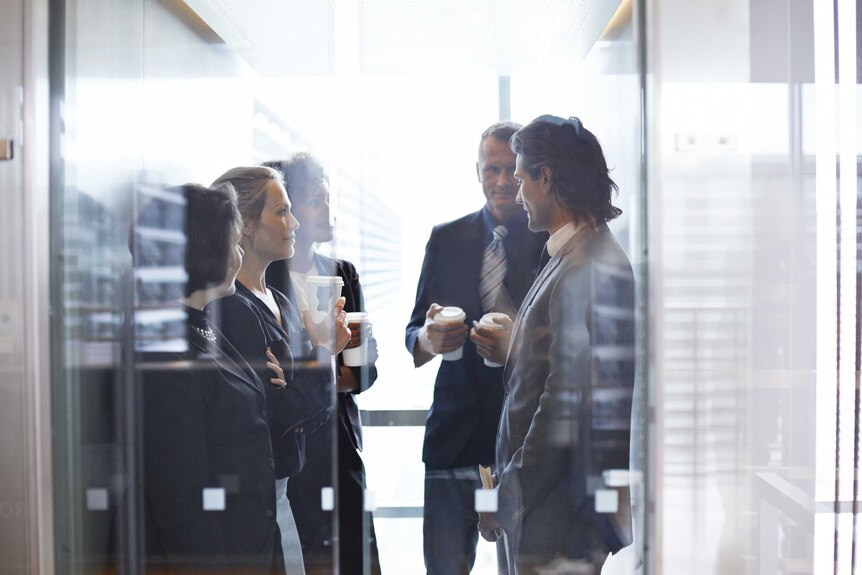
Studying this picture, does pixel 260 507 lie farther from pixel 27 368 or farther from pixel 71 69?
pixel 71 69

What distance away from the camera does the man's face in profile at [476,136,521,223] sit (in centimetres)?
193

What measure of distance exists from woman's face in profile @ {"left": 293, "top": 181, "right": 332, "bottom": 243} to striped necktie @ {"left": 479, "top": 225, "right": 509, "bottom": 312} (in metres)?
0.41

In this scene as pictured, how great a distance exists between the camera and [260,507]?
80.1 inches

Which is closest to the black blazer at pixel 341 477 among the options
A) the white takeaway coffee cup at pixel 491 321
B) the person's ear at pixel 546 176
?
the white takeaway coffee cup at pixel 491 321

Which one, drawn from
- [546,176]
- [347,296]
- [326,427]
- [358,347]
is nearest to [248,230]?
[347,296]

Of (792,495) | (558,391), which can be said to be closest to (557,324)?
(558,391)

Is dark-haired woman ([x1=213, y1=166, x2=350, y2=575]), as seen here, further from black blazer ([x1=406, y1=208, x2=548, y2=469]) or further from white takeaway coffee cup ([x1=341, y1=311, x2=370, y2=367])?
black blazer ([x1=406, y1=208, x2=548, y2=469])

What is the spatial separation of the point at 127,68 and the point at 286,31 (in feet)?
1.43

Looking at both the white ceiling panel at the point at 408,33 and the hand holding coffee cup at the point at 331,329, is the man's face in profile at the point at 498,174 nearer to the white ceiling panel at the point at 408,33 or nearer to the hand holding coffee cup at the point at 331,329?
the white ceiling panel at the point at 408,33

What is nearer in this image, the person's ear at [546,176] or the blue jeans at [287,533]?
the person's ear at [546,176]

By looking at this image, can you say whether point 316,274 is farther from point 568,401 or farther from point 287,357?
point 568,401

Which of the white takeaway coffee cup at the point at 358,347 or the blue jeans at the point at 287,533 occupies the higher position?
the white takeaway coffee cup at the point at 358,347

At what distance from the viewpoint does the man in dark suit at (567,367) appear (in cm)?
191

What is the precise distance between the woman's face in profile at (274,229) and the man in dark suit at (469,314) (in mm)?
363
